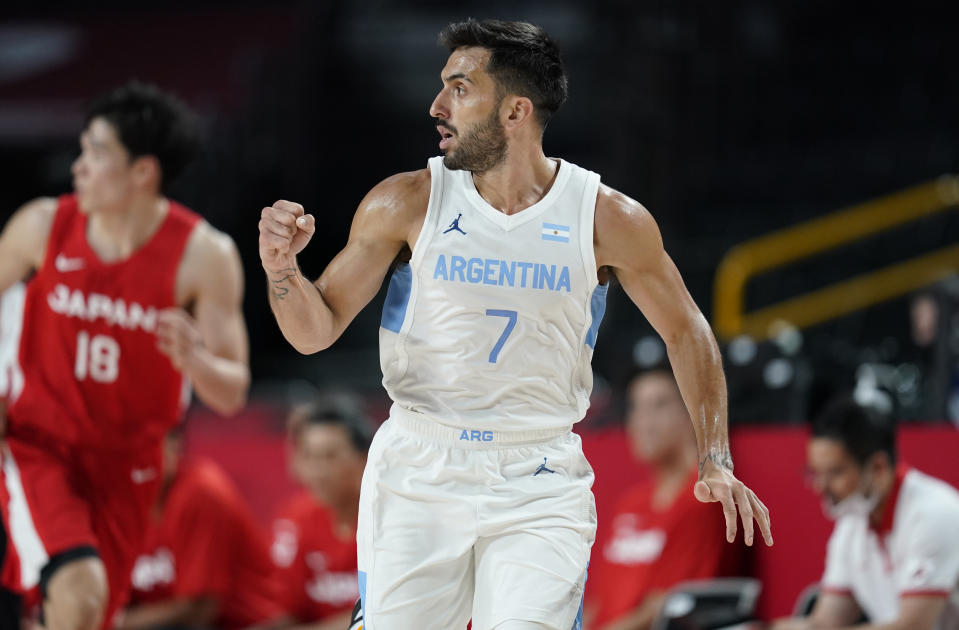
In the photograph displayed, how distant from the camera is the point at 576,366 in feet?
13.5

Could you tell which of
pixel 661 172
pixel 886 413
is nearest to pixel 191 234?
pixel 886 413

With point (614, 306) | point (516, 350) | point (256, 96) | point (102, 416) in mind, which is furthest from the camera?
point (256, 96)

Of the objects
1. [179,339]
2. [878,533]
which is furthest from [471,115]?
[878,533]

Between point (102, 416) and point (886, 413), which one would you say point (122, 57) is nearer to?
point (102, 416)

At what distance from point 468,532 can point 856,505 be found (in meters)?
2.52

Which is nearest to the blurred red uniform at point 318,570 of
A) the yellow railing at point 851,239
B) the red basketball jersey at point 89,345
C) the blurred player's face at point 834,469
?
the red basketball jersey at point 89,345

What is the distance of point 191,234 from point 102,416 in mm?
877

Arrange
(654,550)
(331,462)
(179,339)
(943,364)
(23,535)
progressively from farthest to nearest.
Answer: (943,364)
(331,462)
(654,550)
(23,535)
(179,339)

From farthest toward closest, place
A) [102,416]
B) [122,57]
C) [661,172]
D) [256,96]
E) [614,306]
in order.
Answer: [122,57] → [256,96] → [661,172] → [614,306] → [102,416]

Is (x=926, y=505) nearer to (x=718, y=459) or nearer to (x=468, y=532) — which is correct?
(x=718, y=459)

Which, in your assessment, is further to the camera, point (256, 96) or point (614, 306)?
point (256, 96)

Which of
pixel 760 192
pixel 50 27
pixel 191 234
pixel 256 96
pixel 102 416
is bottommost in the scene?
pixel 102 416

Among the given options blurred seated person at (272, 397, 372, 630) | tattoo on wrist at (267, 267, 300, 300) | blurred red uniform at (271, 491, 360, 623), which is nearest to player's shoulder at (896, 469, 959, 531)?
blurred seated person at (272, 397, 372, 630)

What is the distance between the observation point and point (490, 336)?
3967 millimetres
